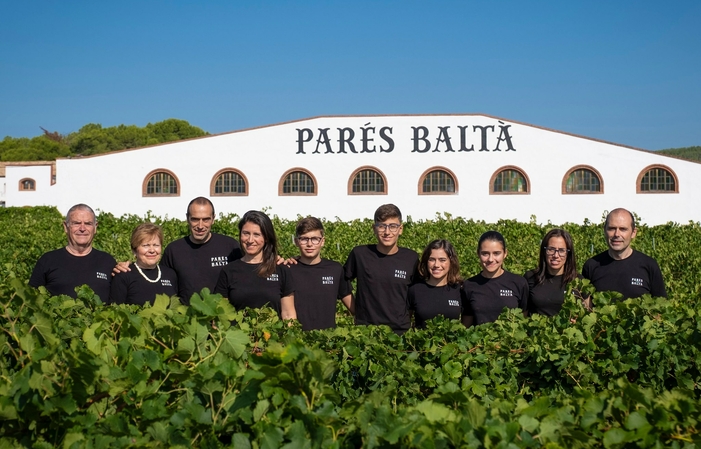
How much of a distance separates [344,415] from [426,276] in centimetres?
283

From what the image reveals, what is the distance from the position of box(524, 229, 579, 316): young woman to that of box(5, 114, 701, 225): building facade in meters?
25.3

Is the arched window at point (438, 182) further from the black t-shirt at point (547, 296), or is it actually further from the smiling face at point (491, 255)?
the smiling face at point (491, 255)

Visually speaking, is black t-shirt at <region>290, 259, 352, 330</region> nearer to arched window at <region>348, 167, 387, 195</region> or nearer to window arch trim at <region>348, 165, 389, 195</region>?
window arch trim at <region>348, 165, 389, 195</region>

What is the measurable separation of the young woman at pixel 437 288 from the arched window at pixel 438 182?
1033 inches

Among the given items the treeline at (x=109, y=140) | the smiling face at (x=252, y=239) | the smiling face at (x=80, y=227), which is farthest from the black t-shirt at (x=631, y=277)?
the treeline at (x=109, y=140)

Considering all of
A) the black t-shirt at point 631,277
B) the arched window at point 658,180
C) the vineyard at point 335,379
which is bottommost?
the vineyard at point 335,379

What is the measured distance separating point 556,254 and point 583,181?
27393 mm

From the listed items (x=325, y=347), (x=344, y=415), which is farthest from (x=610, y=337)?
(x=344, y=415)

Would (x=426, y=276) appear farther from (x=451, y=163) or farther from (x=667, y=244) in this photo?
(x=451, y=163)

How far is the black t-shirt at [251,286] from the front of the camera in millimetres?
4590

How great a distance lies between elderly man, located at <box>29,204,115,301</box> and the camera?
4.86 m

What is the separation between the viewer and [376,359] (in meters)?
3.47

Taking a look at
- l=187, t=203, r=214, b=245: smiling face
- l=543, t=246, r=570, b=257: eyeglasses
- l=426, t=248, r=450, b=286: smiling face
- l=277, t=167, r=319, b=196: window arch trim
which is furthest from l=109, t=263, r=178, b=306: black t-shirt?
l=277, t=167, r=319, b=196: window arch trim

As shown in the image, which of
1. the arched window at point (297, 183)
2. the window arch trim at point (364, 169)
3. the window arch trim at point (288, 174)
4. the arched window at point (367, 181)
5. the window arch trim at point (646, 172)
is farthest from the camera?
the arched window at point (297, 183)
